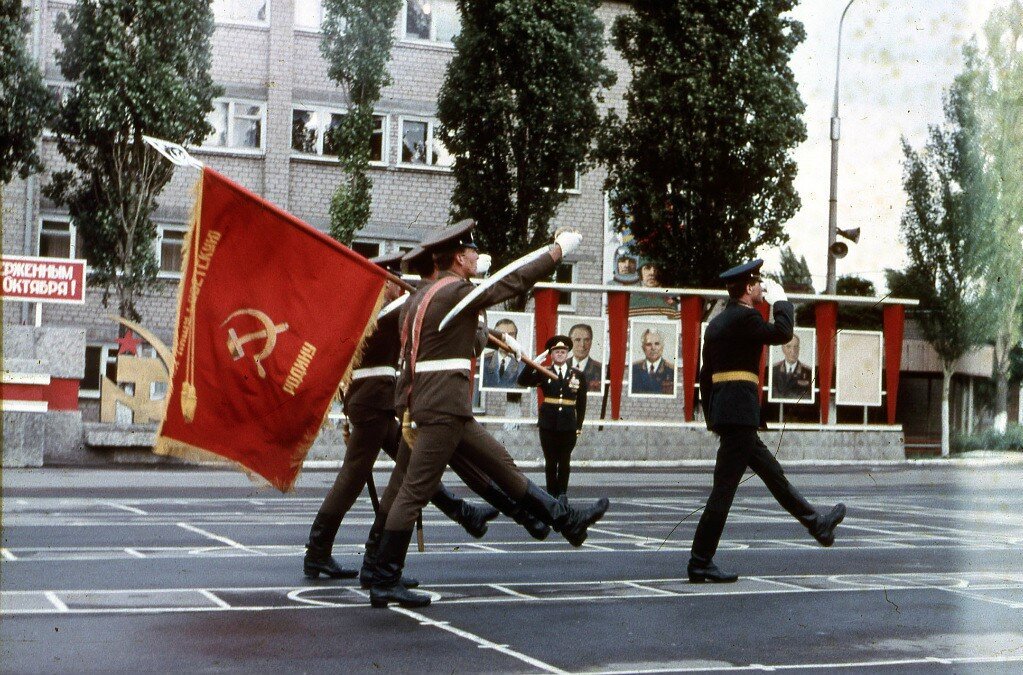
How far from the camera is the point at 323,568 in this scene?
8.15m

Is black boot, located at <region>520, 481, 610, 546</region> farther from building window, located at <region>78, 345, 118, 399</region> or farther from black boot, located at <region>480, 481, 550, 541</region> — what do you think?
building window, located at <region>78, 345, 118, 399</region>

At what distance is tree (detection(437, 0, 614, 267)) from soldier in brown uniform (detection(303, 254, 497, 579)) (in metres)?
21.1

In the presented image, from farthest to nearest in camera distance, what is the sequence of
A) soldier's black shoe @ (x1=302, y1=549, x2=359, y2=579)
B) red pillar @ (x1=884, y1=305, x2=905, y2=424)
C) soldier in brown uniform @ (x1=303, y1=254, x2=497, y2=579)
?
1. soldier's black shoe @ (x1=302, y1=549, x2=359, y2=579)
2. soldier in brown uniform @ (x1=303, y1=254, x2=497, y2=579)
3. red pillar @ (x1=884, y1=305, x2=905, y2=424)

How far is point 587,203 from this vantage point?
38.2 meters

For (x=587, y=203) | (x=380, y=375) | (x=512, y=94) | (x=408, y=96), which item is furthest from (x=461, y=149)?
(x=380, y=375)

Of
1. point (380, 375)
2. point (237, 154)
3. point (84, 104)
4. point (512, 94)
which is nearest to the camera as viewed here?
point (380, 375)

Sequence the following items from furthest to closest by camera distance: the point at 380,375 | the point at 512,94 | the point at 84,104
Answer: the point at 512,94, the point at 84,104, the point at 380,375

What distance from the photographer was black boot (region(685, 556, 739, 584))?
8258mm

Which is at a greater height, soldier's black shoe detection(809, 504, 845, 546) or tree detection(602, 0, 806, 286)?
tree detection(602, 0, 806, 286)

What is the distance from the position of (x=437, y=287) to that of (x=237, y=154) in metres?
28.2

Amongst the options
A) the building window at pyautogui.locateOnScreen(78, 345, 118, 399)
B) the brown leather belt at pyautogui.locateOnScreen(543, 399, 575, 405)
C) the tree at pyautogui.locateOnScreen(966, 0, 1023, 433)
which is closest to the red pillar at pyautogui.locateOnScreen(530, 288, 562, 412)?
the brown leather belt at pyautogui.locateOnScreen(543, 399, 575, 405)

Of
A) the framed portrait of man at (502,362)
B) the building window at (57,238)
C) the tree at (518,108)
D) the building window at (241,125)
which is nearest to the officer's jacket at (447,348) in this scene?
the framed portrait of man at (502,362)

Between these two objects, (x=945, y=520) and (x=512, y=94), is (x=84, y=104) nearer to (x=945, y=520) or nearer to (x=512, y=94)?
(x=512, y=94)

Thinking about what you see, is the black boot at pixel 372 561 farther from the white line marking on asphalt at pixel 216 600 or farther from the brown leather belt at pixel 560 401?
the brown leather belt at pixel 560 401
